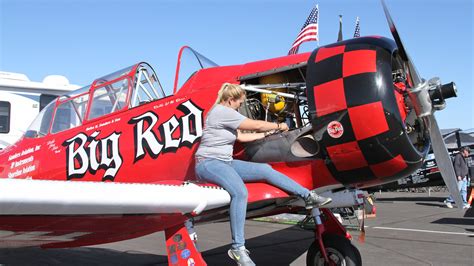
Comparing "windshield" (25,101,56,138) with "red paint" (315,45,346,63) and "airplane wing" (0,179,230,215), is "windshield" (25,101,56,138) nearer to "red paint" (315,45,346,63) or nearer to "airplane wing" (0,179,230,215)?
"airplane wing" (0,179,230,215)

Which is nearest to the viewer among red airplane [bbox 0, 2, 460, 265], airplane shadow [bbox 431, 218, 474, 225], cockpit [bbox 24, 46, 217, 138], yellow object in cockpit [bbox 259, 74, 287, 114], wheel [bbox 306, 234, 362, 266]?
red airplane [bbox 0, 2, 460, 265]

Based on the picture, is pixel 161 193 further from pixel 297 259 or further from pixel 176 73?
pixel 297 259

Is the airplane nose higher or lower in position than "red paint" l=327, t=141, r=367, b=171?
higher

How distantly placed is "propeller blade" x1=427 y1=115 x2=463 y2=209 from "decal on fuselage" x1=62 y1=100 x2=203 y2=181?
6.72ft

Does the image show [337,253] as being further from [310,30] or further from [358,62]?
[310,30]

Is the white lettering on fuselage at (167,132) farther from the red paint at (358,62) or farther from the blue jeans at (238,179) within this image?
the red paint at (358,62)

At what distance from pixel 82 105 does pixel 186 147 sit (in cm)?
189

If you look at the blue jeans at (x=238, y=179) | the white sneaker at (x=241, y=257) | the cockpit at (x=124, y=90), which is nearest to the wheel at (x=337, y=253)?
the blue jeans at (x=238, y=179)

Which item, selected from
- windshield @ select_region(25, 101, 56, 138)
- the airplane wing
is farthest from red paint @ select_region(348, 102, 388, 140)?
windshield @ select_region(25, 101, 56, 138)

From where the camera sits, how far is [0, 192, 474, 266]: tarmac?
642cm

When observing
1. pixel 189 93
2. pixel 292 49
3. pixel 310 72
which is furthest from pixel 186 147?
pixel 292 49

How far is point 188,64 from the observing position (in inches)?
198

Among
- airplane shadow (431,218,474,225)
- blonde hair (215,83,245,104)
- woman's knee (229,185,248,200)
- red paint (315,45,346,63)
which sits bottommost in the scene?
airplane shadow (431,218,474,225)

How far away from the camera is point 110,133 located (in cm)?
491
